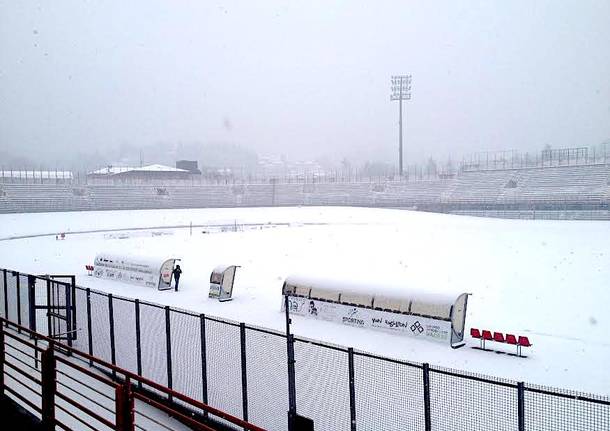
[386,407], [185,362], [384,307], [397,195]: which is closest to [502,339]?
[384,307]

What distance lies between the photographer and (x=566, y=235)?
46281 millimetres

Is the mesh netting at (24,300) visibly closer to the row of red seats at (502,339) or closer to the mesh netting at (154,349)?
the mesh netting at (154,349)

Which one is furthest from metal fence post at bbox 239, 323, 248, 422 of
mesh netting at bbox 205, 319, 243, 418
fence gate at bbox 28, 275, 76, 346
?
fence gate at bbox 28, 275, 76, 346

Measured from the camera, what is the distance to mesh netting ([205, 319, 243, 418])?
8320 millimetres

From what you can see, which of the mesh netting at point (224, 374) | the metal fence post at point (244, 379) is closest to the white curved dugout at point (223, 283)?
the mesh netting at point (224, 374)

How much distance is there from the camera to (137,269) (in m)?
25.0

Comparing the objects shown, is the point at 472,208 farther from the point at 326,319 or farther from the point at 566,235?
the point at 326,319

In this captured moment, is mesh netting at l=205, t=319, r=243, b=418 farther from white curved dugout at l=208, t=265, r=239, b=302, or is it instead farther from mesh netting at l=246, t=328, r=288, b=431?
white curved dugout at l=208, t=265, r=239, b=302

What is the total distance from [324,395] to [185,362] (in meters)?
2.90

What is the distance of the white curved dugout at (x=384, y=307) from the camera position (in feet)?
47.5

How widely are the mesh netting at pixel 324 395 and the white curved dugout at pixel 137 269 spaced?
1707 cm

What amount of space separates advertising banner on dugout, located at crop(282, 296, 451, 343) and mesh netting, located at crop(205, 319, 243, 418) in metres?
7.50

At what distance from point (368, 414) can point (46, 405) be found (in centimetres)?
432

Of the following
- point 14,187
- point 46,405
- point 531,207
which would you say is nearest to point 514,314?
point 46,405
